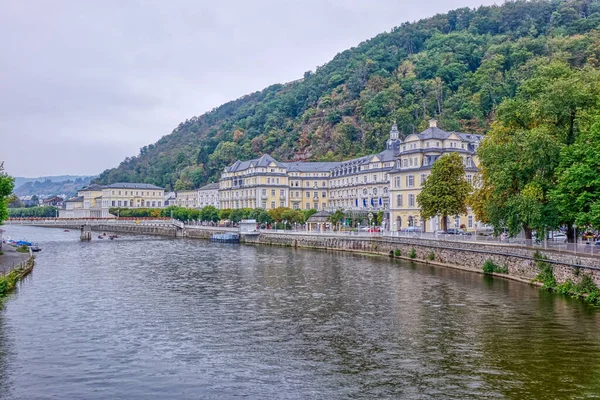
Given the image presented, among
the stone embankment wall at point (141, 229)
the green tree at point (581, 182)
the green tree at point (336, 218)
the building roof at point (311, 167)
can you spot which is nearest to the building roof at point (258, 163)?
the building roof at point (311, 167)

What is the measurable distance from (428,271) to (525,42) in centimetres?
11332

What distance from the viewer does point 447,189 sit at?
55031mm

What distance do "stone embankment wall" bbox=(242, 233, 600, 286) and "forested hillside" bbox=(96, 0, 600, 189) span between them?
191ft

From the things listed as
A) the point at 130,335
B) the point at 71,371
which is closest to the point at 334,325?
the point at 130,335

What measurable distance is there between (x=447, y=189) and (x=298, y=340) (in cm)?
3560

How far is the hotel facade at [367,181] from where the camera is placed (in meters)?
70.6

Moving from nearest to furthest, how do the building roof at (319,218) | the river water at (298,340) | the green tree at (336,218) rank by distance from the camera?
1. the river water at (298,340)
2. the green tree at (336,218)
3. the building roof at (319,218)

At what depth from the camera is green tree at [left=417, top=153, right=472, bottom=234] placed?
5506 cm

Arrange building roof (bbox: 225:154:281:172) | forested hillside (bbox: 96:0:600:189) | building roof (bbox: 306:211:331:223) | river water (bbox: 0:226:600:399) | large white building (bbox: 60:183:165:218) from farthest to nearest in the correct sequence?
large white building (bbox: 60:183:165:218)
forested hillside (bbox: 96:0:600:189)
building roof (bbox: 225:154:281:172)
building roof (bbox: 306:211:331:223)
river water (bbox: 0:226:600:399)

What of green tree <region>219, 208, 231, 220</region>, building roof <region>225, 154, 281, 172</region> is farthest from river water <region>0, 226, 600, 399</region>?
building roof <region>225, 154, 281, 172</region>

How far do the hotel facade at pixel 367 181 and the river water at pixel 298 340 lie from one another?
98.1ft

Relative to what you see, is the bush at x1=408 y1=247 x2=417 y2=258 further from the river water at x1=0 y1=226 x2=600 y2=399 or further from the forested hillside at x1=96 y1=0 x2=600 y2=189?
the forested hillside at x1=96 y1=0 x2=600 y2=189

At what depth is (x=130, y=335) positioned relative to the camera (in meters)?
25.0

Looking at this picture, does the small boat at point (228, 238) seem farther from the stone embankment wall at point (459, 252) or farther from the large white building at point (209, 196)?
the large white building at point (209, 196)
